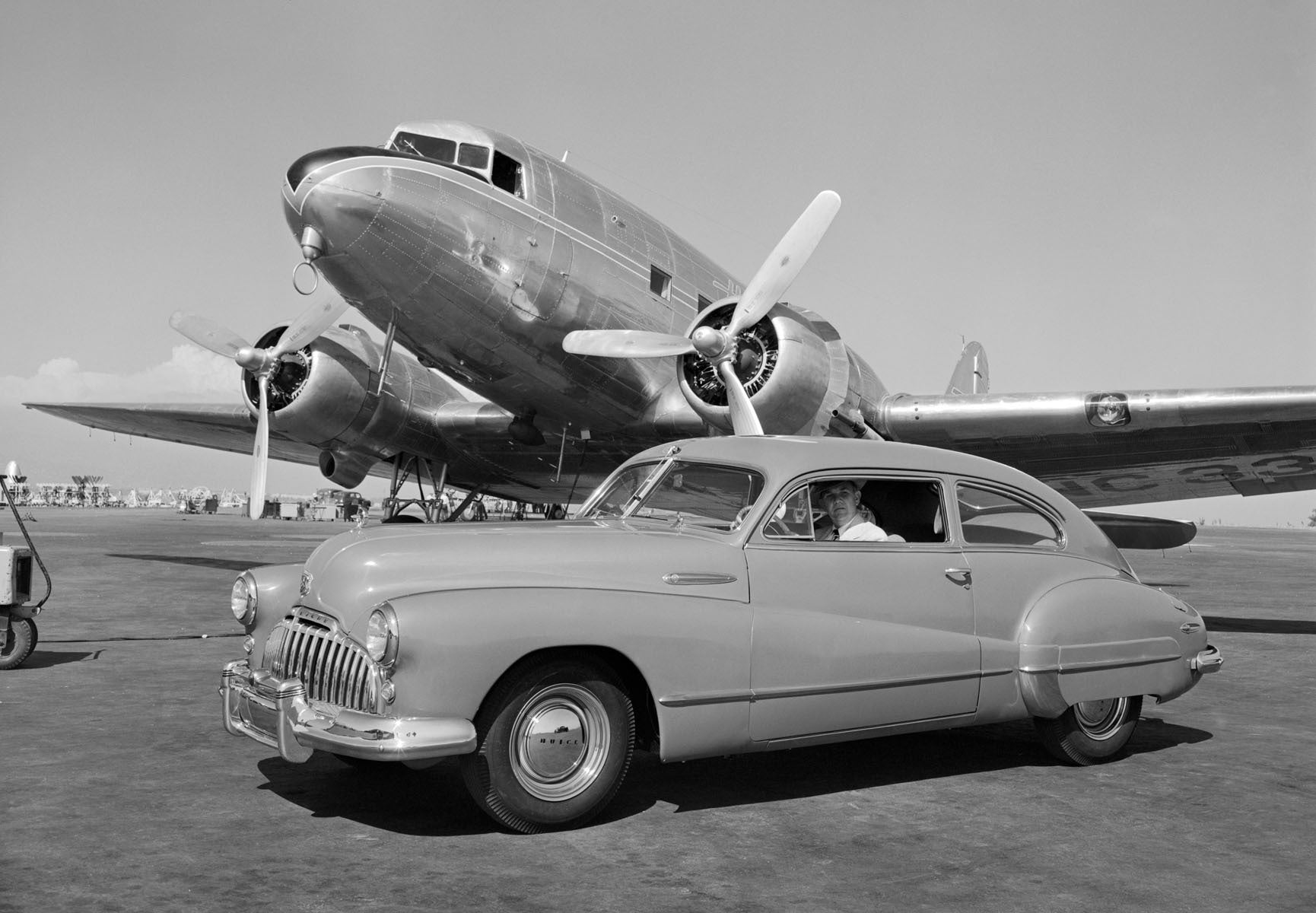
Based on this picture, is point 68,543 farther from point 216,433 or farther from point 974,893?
point 974,893

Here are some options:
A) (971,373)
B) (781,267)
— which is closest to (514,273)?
(781,267)

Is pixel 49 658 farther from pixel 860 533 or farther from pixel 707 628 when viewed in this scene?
pixel 860 533

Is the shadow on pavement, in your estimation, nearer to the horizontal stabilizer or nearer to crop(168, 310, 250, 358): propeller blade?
crop(168, 310, 250, 358): propeller blade

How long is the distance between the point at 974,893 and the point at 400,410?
619 inches

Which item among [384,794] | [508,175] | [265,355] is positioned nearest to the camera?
[384,794]

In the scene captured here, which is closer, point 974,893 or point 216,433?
point 974,893

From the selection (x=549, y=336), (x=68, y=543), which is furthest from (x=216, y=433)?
(x=549, y=336)

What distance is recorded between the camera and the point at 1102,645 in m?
5.40

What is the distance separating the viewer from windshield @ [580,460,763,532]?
194 inches

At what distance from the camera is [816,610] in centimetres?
470

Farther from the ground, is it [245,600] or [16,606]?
[245,600]

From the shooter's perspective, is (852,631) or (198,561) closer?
(852,631)

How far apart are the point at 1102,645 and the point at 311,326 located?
1437cm

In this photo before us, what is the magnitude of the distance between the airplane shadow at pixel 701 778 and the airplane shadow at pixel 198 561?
15.5m
